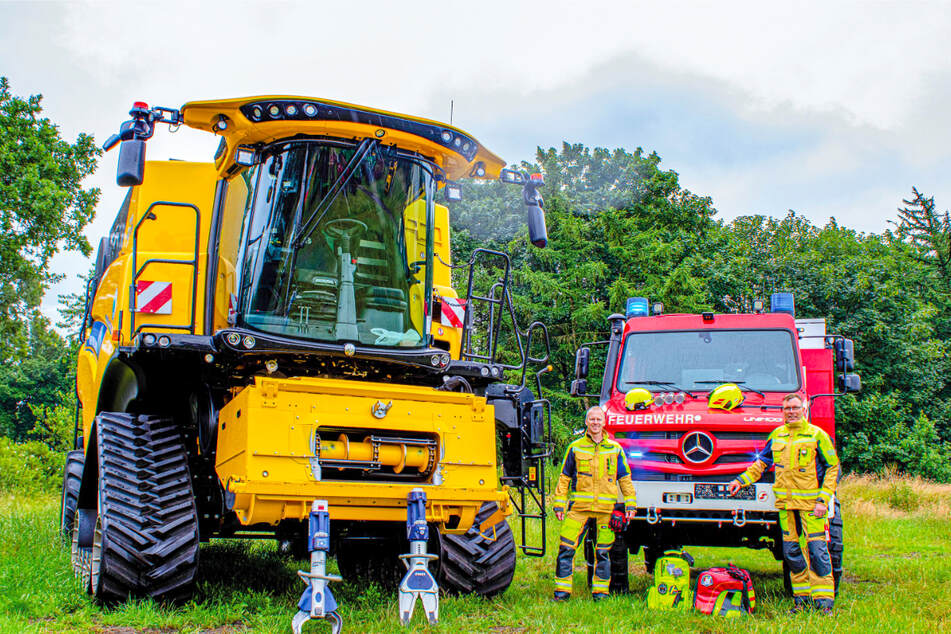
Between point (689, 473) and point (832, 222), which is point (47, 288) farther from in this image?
point (832, 222)

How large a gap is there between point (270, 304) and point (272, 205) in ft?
2.40

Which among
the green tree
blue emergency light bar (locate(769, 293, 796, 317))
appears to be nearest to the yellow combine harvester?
blue emergency light bar (locate(769, 293, 796, 317))

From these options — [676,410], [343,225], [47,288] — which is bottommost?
[676,410]

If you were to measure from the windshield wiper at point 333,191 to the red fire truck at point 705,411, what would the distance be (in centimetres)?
372

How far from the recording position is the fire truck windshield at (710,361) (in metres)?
8.91

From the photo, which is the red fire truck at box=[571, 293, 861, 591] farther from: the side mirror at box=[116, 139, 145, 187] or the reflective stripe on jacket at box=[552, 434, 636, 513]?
the side mirror at box=[116, 139, 145, 187]

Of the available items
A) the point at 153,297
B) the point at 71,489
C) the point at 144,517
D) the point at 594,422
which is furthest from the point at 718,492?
the point at 71,489

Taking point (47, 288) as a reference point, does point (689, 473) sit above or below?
below

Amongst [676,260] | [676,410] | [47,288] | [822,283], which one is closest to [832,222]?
[822,283]

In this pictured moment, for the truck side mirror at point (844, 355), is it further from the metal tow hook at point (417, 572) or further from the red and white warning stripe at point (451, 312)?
the metal tow hook at point (417, 572)

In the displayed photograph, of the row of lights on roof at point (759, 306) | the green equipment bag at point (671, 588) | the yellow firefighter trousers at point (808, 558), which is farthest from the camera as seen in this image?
the row of lights on roof at point (759, 306)

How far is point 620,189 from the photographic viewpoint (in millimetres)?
35719

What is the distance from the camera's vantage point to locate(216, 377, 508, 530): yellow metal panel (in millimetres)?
5898

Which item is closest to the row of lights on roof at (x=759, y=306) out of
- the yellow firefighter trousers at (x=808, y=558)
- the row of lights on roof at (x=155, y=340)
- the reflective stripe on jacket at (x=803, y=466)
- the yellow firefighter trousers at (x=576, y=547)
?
the reflective stripe on jacket at (x=803, y=466)
